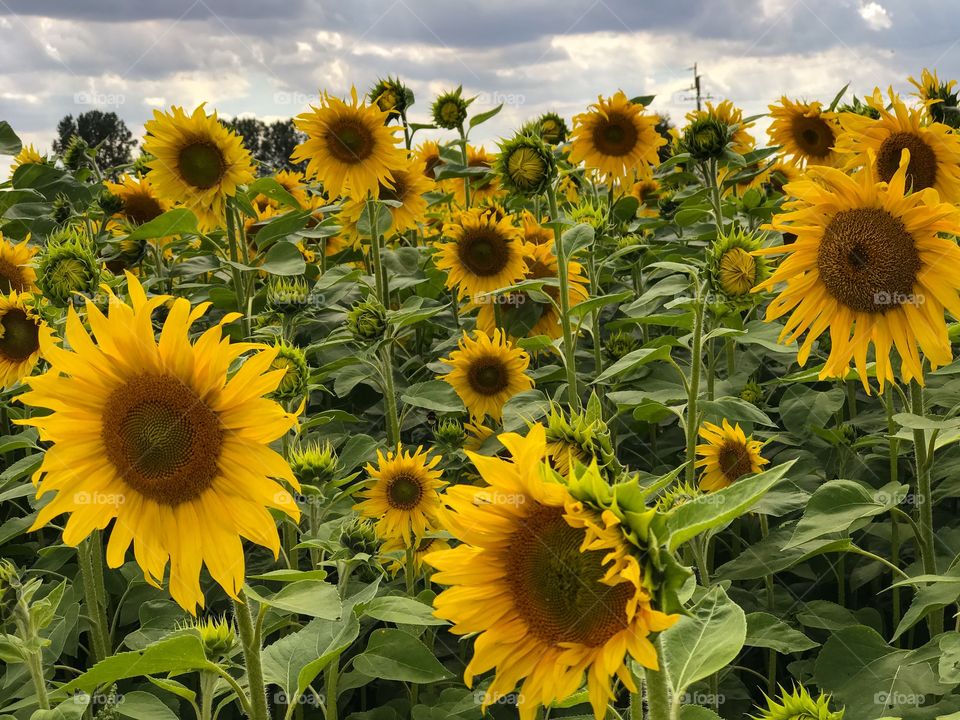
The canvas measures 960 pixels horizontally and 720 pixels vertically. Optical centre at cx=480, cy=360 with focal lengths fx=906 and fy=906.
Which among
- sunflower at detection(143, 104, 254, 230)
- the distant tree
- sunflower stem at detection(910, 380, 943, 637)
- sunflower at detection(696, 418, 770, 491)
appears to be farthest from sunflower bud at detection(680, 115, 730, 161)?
the distant tree

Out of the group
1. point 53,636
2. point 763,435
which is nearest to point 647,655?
point 53,636

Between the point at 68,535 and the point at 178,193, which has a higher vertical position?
the point at 178,193

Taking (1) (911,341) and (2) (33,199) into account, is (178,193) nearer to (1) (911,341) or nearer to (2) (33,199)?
(2) (33,199)

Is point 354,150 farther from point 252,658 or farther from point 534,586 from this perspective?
point 534,586

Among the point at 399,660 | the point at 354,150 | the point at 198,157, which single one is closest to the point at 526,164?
the point at 354,150

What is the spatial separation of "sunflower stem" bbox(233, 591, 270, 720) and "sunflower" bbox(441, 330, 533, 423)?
1.78m

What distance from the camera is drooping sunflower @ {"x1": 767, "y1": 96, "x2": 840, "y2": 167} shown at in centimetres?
427

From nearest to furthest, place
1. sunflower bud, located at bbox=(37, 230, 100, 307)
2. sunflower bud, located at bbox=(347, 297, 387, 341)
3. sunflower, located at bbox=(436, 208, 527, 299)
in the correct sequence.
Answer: sunflower bud, located at bbox=(37, 230, 100, 307) → sunflower bud, located at bbox=(347, 297, 387, 341) → sunflower, located at bbox=(436, 208, 527, 299)

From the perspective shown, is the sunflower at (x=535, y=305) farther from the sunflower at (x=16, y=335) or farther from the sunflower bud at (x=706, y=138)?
the sunflower at (x=16, y=335)

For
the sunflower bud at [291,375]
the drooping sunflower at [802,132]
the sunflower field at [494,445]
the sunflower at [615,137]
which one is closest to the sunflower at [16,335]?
the sunflower field at [494,445]

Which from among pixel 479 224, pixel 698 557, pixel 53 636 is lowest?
pixel 53 636

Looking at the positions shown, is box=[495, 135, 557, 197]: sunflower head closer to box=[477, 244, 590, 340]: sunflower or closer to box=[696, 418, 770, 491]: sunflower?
box=[477, 244, 590, 340]: sunflower

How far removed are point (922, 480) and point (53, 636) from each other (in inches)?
90.2

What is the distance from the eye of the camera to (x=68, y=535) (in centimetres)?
160
